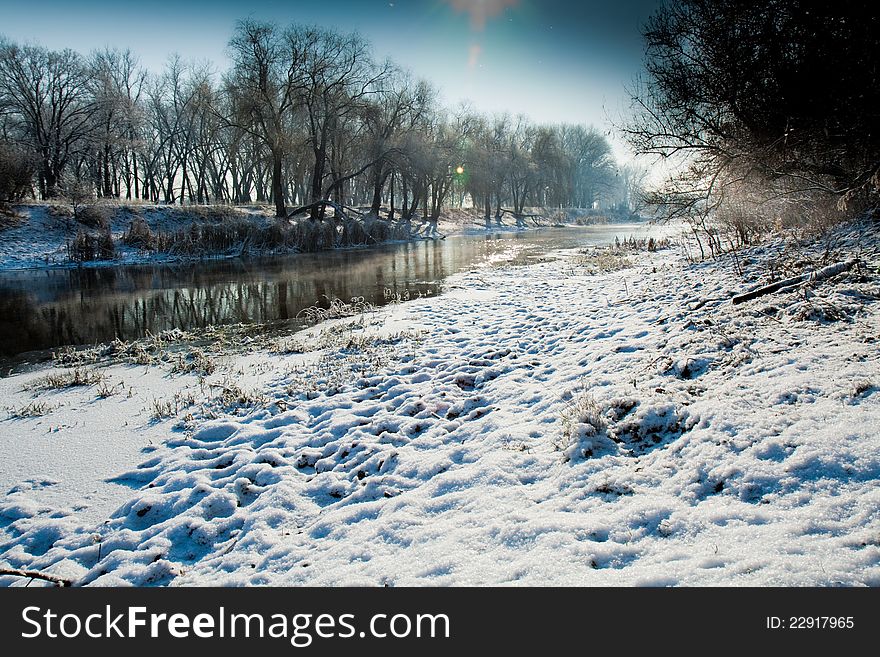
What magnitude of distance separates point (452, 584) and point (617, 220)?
80887 millimetres

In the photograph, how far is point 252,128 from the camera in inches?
1312

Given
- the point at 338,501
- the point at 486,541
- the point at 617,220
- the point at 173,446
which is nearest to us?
the point at 486,541

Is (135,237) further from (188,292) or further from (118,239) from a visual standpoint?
(188,292)

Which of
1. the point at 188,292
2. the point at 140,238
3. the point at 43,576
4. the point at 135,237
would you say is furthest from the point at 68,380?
the point at 135,237

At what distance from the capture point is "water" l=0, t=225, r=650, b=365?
10.4m

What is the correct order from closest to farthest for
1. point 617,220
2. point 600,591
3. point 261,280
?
point 600,591, point 261,280, point 617,220

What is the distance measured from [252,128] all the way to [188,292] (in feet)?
77.1

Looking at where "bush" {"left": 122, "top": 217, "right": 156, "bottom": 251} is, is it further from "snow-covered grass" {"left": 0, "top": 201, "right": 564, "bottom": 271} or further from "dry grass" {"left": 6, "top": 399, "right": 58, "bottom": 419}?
"dry grass" {"left": 6, "top": 399, "right": 58, "bottom": 419}

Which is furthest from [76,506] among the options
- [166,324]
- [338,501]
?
[166,324]

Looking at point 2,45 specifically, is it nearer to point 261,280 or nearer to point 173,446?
point 261,280

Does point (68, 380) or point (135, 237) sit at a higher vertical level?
point (135, 237)

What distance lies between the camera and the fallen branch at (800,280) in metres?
6.32

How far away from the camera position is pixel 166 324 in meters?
10.9

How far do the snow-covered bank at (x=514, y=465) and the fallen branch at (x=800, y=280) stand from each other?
200mm
